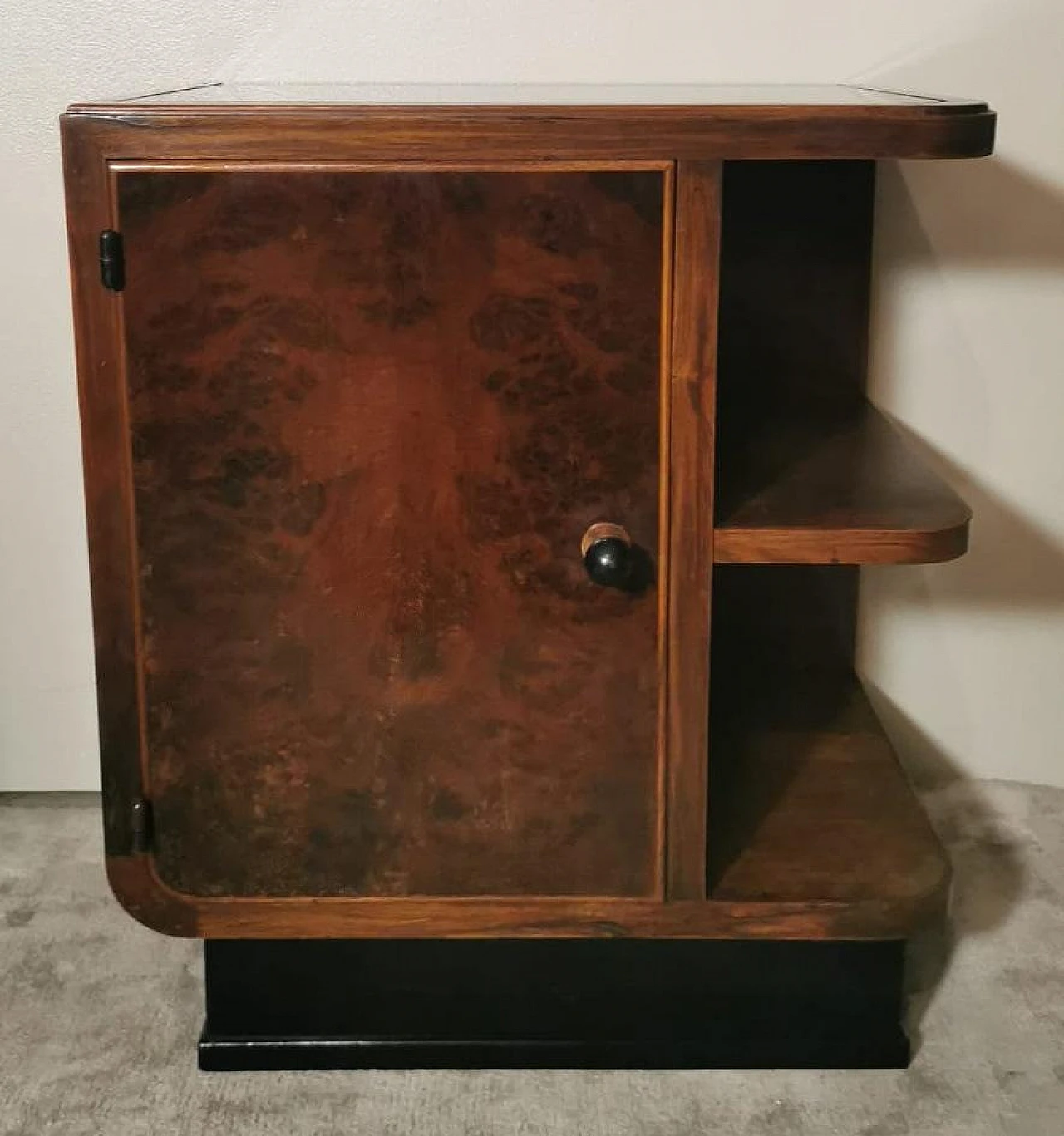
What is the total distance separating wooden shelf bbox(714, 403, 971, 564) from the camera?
3.47 feet

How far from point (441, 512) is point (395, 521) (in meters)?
0.03

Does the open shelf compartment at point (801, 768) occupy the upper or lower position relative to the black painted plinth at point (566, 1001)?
upper

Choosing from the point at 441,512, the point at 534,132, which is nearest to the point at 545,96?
the point at 534,132

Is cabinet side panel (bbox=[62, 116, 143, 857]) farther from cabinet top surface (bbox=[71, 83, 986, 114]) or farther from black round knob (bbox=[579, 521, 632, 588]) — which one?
black round knob (bbox=[579, 521, 632, 588])

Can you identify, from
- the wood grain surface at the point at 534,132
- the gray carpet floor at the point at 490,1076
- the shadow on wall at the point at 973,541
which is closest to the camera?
the wood grain surface at the point at 534,132

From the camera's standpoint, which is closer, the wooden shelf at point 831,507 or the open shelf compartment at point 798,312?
the wooden shelf at point 831,507

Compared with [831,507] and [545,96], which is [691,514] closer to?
[831,507]

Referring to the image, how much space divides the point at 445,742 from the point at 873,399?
2.11ft

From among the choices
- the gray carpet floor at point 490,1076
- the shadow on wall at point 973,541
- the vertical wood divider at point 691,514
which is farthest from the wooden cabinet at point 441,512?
the shadow on wall at point 973,541

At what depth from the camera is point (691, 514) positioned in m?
1.08

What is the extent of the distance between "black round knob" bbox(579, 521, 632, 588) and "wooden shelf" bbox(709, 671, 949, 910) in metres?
0.26

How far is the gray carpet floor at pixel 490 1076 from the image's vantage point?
114cm

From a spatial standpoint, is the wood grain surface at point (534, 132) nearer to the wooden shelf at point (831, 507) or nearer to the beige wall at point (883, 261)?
the wooden shelf at point (831, 507)

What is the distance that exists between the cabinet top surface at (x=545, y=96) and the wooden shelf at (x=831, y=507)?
0.27 metres
